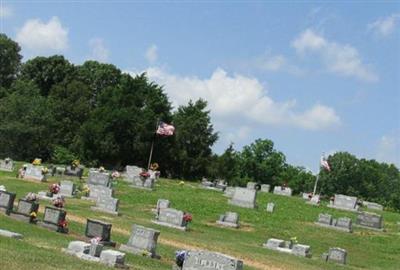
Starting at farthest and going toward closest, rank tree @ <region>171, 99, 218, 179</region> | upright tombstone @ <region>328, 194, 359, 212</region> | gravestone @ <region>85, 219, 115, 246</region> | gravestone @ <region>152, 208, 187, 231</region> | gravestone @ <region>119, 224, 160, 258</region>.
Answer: tree @ <region>171, 99, 218, 179</region>
upright tombstone @ <region>328, 194, 359, 212</region>
gravestone @ <region>152, 208, 187, 231</region>
gravestone @ <region>85, 219, 115, 246</region>
gravestone @ <region>119, 224, 160, 258</region>

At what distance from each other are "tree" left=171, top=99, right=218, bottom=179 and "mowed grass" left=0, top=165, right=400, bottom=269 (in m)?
24.3

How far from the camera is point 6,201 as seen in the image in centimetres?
2295

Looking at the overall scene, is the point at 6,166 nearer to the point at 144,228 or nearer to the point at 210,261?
the point at 144,228

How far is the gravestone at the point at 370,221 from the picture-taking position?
3669 centimetres

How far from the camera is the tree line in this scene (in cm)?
Answer: 6419

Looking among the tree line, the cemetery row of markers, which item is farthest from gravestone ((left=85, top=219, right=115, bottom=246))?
the tree line

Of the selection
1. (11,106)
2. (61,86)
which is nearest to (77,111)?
(61,86)

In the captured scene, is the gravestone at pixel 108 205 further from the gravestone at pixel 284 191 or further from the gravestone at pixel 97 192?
the gravestone at pixel 284 191

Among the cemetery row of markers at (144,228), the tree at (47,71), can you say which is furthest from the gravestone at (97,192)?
the tree at (47,71)

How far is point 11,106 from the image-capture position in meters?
63.7

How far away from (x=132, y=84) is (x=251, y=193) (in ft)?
117

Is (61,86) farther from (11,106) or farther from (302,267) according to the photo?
(302,267)

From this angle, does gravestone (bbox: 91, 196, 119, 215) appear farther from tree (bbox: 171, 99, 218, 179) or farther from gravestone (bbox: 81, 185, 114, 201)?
tree (bbox: 171, 99, 218, 179)

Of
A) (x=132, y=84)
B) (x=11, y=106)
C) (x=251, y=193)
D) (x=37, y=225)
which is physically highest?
(x=132, y=84)
